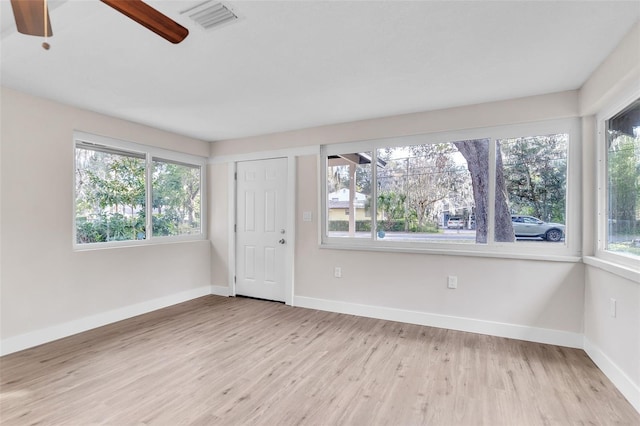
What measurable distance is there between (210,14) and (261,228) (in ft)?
10.4

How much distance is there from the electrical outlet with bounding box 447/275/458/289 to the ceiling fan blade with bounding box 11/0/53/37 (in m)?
3.62

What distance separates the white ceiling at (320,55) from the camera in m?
1.79

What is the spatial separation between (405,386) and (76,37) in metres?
3.29

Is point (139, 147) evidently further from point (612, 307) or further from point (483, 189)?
point (612, 307)

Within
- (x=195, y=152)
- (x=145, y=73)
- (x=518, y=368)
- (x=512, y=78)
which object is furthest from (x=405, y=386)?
(x=195, y=152)

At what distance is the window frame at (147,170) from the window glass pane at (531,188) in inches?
163

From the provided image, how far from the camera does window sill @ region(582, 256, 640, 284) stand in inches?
80.9

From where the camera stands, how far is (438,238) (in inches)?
140

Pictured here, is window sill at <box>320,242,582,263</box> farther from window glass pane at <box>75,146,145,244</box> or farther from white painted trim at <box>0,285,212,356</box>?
window glass pane at <box>75,146,145,244</box>

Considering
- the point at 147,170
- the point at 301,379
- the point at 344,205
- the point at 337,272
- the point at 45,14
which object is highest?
the point at 45,14

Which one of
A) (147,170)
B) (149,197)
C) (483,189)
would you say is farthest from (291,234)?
(483,189)

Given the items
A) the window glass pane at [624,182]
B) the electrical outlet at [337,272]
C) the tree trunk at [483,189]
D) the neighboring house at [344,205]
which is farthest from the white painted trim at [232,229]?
the window glass pane at [624,182]

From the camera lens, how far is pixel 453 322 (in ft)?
11.1

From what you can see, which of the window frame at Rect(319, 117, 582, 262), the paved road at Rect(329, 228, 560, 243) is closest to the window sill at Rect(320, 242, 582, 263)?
the window frame at Rect(319, 117, 582, 262)
